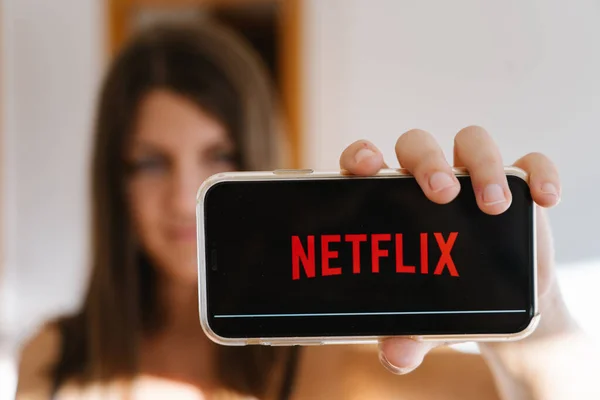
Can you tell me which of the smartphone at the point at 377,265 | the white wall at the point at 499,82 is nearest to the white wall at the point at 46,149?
the white wall at the point at 499,82

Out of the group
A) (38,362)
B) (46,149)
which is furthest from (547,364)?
(46,149)

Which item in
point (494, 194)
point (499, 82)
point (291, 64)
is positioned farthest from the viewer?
point (291, 64)

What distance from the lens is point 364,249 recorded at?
26 cm

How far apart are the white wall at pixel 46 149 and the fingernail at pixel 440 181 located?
784mm

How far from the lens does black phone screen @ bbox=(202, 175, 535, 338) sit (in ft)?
0.85

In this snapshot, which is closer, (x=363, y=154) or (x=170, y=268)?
(x=363, y=154)

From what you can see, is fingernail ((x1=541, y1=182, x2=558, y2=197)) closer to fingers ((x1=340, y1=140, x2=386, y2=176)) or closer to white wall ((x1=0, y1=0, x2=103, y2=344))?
fingers ((x1=340, y1=140, x2=386, y2=176))

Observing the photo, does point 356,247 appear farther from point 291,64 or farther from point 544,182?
point 291,64

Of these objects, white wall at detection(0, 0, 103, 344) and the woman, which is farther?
white wall at detection(0, 0, 103, 344)

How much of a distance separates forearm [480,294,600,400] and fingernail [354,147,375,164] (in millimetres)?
146

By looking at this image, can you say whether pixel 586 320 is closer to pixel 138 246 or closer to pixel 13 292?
pixel 138 246

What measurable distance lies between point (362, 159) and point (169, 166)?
0.32 meters

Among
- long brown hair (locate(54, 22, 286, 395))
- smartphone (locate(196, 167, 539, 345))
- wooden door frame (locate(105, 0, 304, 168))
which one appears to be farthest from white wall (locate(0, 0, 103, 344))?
smartphone (locate(196, 167, 539, 345))

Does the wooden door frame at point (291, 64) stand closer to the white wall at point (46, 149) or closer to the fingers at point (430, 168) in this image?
the white wall at point (46, 149)
